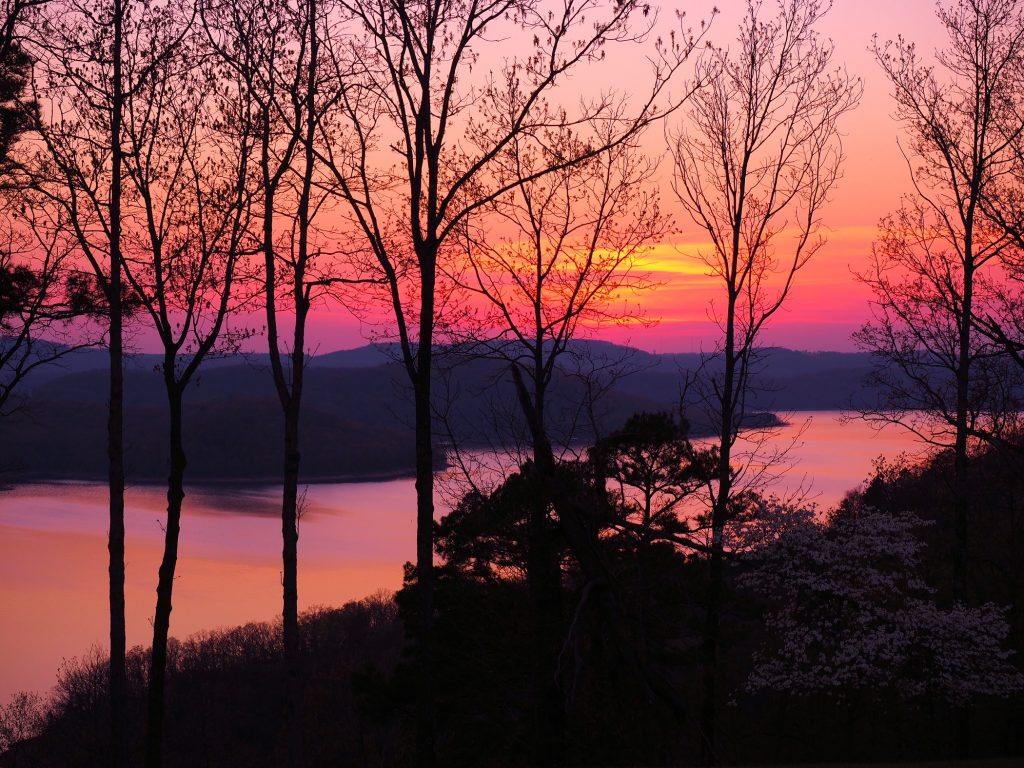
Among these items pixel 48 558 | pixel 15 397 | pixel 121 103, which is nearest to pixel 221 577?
pixel 48 558

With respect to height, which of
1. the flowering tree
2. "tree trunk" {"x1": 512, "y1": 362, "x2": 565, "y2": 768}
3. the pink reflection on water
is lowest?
the pink reflection on water

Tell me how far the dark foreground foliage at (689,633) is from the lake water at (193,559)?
759 cm

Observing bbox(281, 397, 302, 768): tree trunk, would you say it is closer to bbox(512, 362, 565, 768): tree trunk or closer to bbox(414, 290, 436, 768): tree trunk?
bbox(414, 290, 436, 768): tree trunk

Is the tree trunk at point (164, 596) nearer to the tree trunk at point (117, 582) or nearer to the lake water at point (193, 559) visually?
the tree trunk at point (117, 582)

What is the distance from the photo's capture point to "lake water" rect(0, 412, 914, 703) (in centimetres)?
4525

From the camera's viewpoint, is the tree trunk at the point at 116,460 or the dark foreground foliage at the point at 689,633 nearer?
the dark foreground foliage at the point at 689,633

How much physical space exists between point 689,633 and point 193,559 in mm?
55020

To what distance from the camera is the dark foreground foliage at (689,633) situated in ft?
25.4

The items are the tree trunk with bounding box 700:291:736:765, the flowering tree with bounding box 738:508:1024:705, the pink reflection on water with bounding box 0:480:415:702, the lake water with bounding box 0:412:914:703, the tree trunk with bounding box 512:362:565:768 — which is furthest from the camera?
the lake water with bounding box 0:412:914:703

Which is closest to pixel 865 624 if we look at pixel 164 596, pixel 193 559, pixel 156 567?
pixel 164 596

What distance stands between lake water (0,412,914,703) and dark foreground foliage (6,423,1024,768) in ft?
24.9

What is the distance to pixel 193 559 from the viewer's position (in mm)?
61406

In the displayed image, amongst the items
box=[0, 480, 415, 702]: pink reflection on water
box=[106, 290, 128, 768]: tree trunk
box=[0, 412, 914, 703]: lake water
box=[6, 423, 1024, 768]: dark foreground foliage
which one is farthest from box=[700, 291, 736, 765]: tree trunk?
box=[0, 480, 415, 702]: pink reflection on water

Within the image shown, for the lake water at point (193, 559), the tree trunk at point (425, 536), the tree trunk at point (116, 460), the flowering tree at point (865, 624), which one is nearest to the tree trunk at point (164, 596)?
the tree trunk at point (116, 460)
